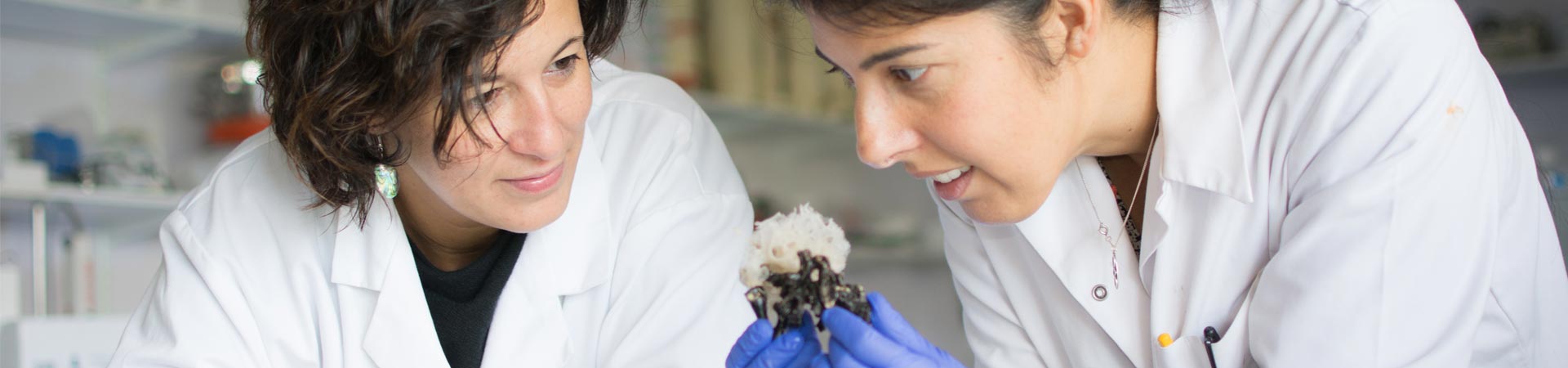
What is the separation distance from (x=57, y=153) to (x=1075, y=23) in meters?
2.22

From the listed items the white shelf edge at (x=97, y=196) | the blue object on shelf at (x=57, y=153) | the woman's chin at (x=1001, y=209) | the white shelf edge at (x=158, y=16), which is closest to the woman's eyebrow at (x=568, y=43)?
the woman's chin at (x=1001, y=209)

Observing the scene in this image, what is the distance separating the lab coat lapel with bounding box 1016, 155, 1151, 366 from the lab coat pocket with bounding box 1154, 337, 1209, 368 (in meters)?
0.09

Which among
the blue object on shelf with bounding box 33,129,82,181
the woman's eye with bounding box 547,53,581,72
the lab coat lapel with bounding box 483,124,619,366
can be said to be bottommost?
the blue object on shelf with bounding box 33,129,82,181

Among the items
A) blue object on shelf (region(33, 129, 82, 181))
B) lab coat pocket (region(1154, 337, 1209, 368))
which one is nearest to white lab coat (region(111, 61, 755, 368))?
lab coat pocket (region(1154, 337, 1209, 368))

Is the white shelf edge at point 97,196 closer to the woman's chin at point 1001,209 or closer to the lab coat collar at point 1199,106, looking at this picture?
the woman's chin at point 1001,209

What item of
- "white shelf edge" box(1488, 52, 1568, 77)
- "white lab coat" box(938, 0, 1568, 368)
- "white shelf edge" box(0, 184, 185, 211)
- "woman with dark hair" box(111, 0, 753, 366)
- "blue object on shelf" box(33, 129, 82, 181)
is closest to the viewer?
"white lab coat" box(938, 0, 1568, 368)

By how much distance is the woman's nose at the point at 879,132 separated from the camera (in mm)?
1211

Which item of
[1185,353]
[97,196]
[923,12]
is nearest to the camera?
[923,12]

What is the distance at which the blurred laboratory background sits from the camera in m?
2.35

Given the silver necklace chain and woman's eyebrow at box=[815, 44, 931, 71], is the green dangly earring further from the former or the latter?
the silver necklace chain

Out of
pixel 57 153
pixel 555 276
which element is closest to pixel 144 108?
pixel 57 153

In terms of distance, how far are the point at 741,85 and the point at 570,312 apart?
6.63 ft

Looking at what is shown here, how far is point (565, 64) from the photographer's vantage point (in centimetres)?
140

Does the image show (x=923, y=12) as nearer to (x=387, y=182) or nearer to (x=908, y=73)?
(x=908, y=73)
